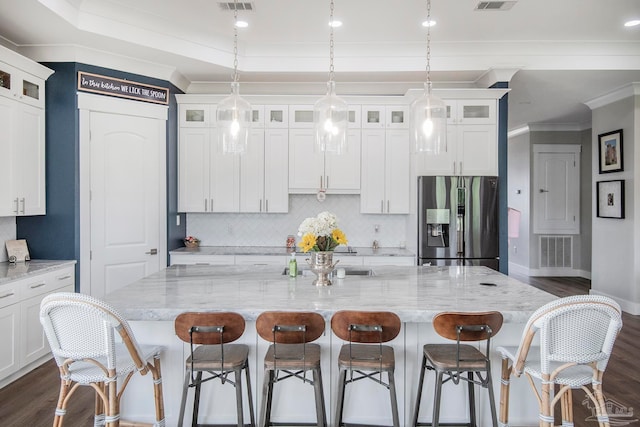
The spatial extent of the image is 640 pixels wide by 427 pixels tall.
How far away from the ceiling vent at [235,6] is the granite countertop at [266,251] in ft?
8.48

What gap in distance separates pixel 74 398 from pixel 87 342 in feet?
5.01

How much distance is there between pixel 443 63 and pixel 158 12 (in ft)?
9.97

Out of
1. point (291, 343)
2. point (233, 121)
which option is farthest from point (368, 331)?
point (233, 121)

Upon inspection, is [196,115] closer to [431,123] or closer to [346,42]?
[346,42]

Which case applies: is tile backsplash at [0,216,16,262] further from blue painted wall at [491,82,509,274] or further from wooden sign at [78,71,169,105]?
blue painted wall at [491,82,509,274]

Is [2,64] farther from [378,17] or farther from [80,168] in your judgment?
[378,17]

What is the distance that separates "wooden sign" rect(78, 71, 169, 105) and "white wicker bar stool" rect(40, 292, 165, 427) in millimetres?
3018

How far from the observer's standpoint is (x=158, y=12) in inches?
164

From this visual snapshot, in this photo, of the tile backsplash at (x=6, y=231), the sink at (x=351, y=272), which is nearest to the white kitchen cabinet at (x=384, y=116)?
the sink at (x=351, y=272)

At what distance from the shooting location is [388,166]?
17.7 feet

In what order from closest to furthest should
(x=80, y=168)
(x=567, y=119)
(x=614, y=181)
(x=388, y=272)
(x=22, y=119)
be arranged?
(x=388, y=272) < (x=22, y=119) < (x=80, y=168) < (x=614, y=181) < (x=567, y=119)

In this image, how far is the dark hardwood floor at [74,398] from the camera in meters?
2.97

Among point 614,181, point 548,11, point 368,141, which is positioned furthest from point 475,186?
point 614,181

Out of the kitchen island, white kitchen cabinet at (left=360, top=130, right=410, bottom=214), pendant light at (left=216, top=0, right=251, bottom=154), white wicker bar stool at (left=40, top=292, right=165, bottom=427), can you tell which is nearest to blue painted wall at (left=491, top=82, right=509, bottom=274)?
white kitchen cabinet at (left=360, top=130, right=410, bottom=214)
